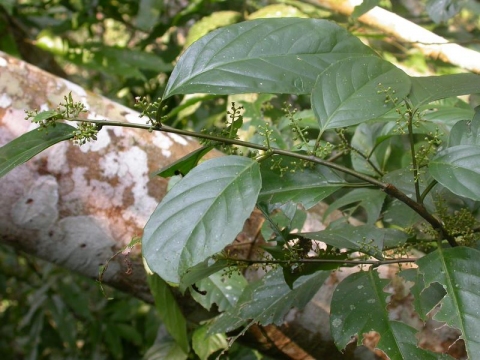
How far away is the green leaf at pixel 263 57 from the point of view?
72cm

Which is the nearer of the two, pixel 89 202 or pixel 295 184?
pixel 295 184

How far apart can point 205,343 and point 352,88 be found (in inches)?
27.1

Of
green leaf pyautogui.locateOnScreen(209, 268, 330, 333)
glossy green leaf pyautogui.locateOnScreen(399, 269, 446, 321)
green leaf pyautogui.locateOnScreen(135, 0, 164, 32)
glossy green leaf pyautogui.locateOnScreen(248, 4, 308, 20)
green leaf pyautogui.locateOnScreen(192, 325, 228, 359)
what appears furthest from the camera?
green leaf pyautogui.locateOnScreen(135, 0, 164, 32)

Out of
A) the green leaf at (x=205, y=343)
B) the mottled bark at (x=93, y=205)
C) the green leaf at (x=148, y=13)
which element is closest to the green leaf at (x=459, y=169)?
the mottled bark at (x=93, y=205)

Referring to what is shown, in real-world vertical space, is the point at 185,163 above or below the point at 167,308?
above

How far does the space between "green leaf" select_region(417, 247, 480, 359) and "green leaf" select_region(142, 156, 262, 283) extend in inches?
10.2

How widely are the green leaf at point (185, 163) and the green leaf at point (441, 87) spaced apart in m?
0.27

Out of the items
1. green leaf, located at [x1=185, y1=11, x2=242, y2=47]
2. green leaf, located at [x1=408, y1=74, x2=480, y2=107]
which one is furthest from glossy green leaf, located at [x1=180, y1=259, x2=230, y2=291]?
green leaf, located at [x1=185, y1=11, x2=242, y2=47]

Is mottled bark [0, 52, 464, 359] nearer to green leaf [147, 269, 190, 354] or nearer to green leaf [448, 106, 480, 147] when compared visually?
green leaf [147, 269, 190, 354]

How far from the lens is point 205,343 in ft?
4.09

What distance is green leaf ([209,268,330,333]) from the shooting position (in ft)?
3.09

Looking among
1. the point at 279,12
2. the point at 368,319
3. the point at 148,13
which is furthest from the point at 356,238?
the point at 148,13

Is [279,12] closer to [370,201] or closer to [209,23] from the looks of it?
[209,23]

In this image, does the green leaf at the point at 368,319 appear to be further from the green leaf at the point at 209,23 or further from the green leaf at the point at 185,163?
the green leaf at the point at 209,23
